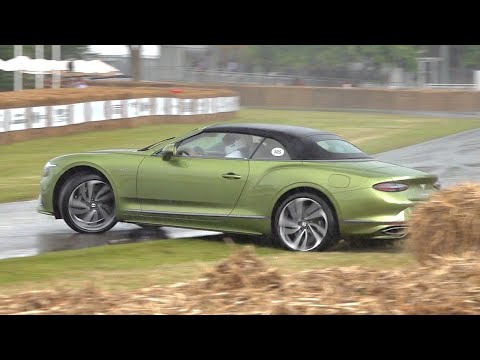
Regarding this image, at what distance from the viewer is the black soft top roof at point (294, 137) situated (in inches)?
458

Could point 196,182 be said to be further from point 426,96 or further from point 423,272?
point 426,96

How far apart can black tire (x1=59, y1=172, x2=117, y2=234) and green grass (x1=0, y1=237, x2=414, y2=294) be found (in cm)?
78

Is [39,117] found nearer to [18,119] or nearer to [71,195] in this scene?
[18,119]

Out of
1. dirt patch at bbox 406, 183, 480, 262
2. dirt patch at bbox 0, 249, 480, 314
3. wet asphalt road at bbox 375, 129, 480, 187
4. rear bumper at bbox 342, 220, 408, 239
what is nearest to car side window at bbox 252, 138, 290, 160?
rear bumper at bbox 342, 220, 408, 239

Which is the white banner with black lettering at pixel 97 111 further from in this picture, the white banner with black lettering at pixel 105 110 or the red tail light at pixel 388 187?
the red tail light at pixel 388 187

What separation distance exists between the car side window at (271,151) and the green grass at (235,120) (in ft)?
21.2

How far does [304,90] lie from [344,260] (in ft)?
145

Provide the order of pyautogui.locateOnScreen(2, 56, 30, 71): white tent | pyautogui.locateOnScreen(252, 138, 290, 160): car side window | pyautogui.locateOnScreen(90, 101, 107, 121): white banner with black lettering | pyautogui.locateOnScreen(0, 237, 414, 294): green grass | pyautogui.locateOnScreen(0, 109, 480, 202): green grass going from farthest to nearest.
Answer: pyautogui.locateOnScreen(2, 56, 30, 71): white tent
pyautogui.locateOnScreen(90, 101, 107, 121): white banner with black lettering
pyautogui.locateOnScreen(0, 109, 480, 202): green grass
pyautogui.locateOnScreen(252, 138, 290, 160): car side window
pyautogui.locateOnScreen(0, 237, 414, 294): green grass

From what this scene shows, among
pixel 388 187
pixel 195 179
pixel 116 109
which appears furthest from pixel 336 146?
pixel 116 109

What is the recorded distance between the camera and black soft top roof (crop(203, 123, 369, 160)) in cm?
1163

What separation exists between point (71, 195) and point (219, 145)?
1921mm

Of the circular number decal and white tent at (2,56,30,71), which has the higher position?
white tent at (2,56,30,71)

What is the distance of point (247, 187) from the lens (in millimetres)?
11516

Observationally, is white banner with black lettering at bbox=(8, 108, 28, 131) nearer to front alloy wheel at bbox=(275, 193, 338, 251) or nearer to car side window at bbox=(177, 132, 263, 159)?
car side window at bbox=(177, 132, 263, 159)
